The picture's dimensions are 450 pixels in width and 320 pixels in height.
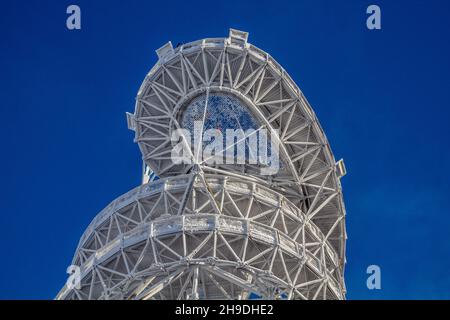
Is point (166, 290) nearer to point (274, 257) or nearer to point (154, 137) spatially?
point (274, 257)

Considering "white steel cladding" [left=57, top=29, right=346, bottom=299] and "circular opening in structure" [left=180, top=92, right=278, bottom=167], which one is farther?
"circular opening in structure" [left=180, top=92, right=278, bottom=167]

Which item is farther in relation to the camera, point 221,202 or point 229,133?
point 229,133

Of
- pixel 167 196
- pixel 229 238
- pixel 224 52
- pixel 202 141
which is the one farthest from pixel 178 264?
pixel 224 52

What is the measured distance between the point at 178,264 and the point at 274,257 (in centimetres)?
523

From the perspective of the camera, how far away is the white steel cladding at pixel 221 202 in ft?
135

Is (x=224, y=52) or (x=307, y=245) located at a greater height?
(x=224, y=52)

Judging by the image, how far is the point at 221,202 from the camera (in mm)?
45906

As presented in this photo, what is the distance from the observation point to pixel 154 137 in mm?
55594

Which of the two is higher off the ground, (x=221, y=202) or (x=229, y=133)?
(x=229, y=133)

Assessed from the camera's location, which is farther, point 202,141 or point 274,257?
point 202,141

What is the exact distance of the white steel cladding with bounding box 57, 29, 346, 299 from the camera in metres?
41.2

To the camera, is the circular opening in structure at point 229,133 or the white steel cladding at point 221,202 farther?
the circular opening in structure at point 229,133
